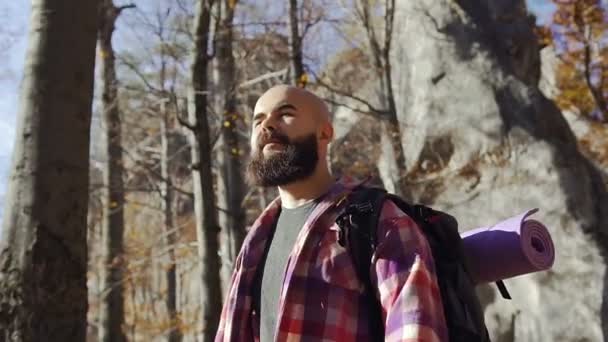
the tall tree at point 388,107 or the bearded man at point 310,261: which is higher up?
the tall tree at point 388,107

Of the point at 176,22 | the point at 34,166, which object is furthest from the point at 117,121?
the point at 34,166

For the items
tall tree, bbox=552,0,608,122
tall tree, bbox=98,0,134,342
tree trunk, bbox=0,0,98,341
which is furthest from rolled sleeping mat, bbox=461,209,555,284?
tall tree, bbox=552,0,608,122

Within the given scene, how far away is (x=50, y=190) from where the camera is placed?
260 centimetres

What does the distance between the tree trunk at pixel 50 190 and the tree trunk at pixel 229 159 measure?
18.7 ft

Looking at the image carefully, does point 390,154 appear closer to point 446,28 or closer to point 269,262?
point 446,28

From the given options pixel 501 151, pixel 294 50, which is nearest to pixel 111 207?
pixel 294 50

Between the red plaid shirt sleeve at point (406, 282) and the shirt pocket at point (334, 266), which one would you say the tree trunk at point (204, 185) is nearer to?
the shirt pocket at point (334, 266)

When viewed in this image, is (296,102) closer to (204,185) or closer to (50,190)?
(50,190)

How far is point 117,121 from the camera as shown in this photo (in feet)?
34.2

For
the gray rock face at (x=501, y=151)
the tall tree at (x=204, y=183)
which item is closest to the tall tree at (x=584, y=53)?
the gray rock face at (x=501, y=151)

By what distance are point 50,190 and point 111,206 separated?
7615mm

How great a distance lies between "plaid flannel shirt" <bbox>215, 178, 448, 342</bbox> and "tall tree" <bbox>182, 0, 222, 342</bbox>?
4.68 meters

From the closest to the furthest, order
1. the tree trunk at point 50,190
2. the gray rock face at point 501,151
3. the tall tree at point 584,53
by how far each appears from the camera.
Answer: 1. the tree trunk at point 50,190
2. the gray rock face at point 501,151
3. the tall tree at point 584,53

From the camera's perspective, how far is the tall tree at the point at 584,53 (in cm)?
1666
